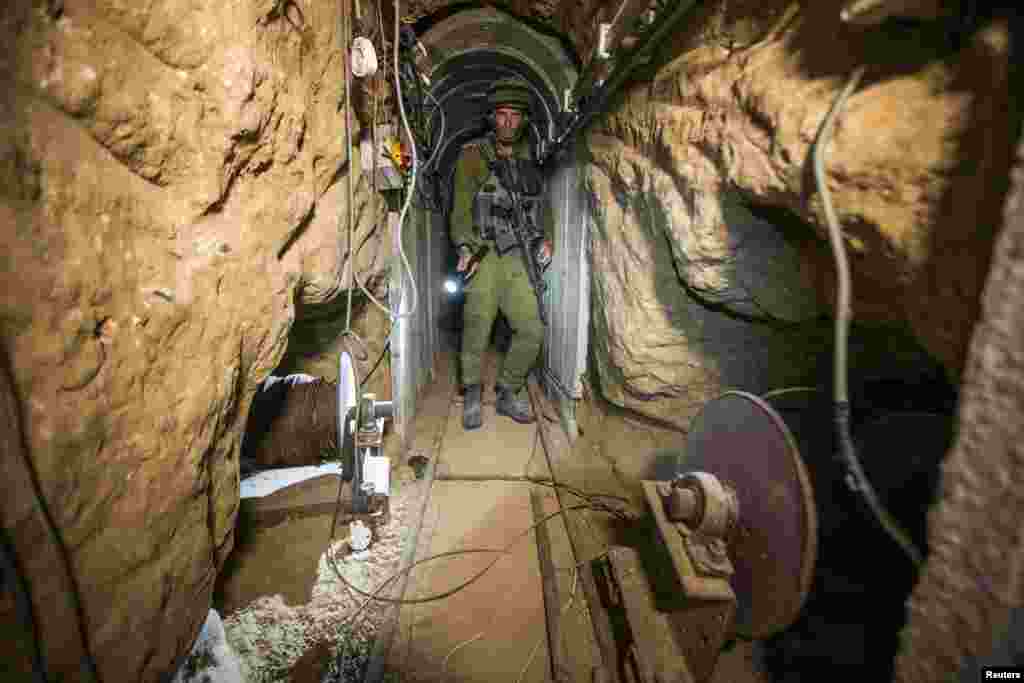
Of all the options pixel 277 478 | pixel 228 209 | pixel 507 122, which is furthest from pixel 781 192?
pixel 507 122

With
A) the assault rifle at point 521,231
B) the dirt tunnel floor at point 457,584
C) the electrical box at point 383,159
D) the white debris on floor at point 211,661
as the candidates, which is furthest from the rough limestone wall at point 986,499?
the assault rifle at point 521,231

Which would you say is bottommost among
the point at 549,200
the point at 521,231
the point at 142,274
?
the point at 142,274

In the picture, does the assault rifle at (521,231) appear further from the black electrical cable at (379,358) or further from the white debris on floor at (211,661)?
the white debris on floor at (211,661)

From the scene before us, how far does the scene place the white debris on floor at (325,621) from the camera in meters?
1.76

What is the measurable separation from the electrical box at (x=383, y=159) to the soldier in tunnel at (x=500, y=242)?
5.19ft

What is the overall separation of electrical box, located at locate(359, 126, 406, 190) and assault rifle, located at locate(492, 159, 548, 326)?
5.74 feet

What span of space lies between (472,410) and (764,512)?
10.5 ft

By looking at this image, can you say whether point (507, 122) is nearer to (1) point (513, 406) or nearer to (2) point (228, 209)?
(1) point (513, 406)

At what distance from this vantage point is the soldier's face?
14.3 ft

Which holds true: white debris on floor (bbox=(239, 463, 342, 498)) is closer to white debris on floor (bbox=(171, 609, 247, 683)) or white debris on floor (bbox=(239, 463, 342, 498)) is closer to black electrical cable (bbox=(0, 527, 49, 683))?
white debris on floor (bbox=(171, 609, 247, 683))

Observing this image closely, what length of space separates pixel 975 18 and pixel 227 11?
1.89 metres

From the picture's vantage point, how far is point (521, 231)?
4254mm

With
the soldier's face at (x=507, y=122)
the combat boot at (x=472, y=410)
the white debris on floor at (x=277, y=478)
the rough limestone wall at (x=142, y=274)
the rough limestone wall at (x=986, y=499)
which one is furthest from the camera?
the soldier's face at (x=507, y=122)

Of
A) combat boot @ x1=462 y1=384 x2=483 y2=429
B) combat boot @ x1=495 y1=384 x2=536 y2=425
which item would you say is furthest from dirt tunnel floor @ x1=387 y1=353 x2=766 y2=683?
combat boot @ x1=495 y1=384 x2=536 y2=425
